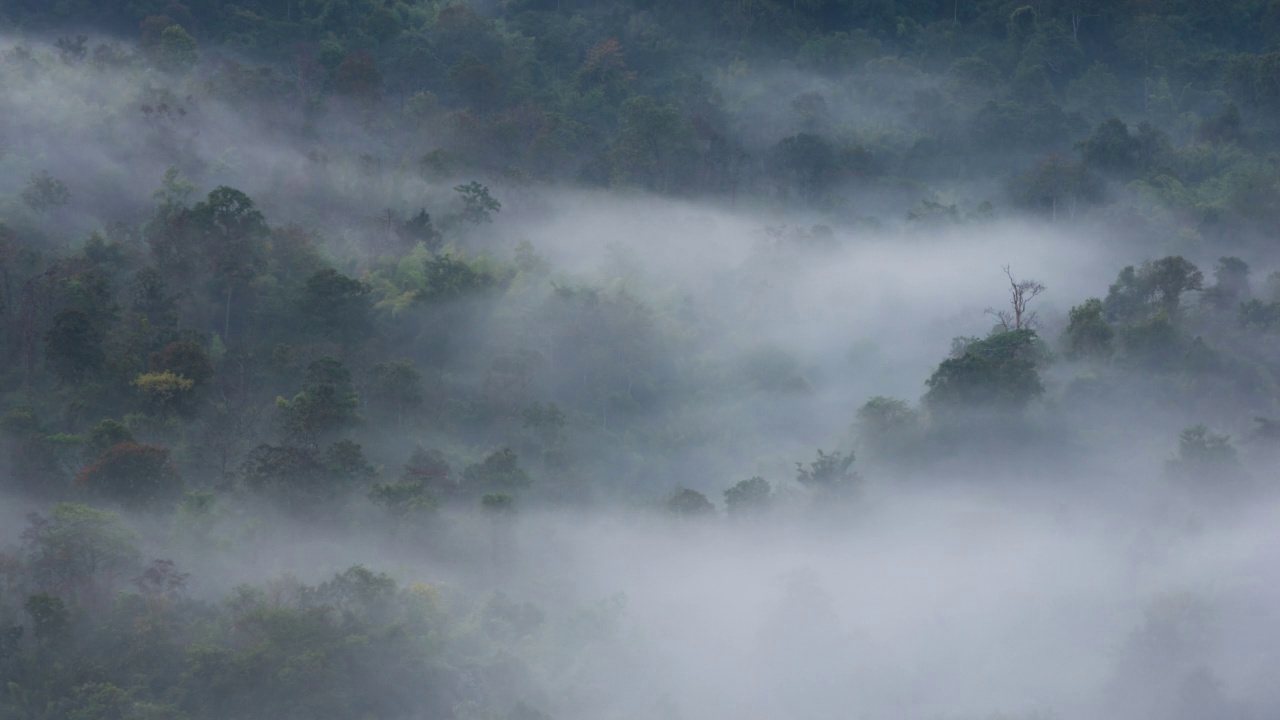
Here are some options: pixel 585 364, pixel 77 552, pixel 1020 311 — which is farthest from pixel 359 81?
pixel 77 552

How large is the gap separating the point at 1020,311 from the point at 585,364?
29.7 ft

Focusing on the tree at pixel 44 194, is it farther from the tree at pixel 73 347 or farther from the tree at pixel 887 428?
the tree at pixel 887 428

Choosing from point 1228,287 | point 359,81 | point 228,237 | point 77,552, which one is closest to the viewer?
point 77,552

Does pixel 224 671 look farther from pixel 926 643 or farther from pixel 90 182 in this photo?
pixel 90 182

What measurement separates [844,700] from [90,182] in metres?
18.9

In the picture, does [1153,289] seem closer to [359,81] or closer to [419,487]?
[419,487]

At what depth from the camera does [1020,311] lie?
33.4m

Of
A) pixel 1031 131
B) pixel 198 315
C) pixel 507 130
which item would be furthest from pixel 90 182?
pixel 1031 131

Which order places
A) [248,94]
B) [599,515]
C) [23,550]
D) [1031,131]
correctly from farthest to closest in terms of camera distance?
1. [1031,131]
2. [248,94]
3. [599,515]
4. [23,550]

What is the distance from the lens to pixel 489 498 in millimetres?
26406

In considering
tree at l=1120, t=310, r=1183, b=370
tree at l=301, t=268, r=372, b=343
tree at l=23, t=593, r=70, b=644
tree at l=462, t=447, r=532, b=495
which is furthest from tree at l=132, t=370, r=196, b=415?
tree at l=1120, t=310, r=1183, b=370

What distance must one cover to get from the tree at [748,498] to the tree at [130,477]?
9.69 metres

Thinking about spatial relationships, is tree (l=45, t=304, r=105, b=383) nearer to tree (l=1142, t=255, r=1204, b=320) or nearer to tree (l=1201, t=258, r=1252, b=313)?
tree (l=1142, t=255, r=1204, b=320)

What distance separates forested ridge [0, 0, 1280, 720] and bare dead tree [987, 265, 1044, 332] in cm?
31
